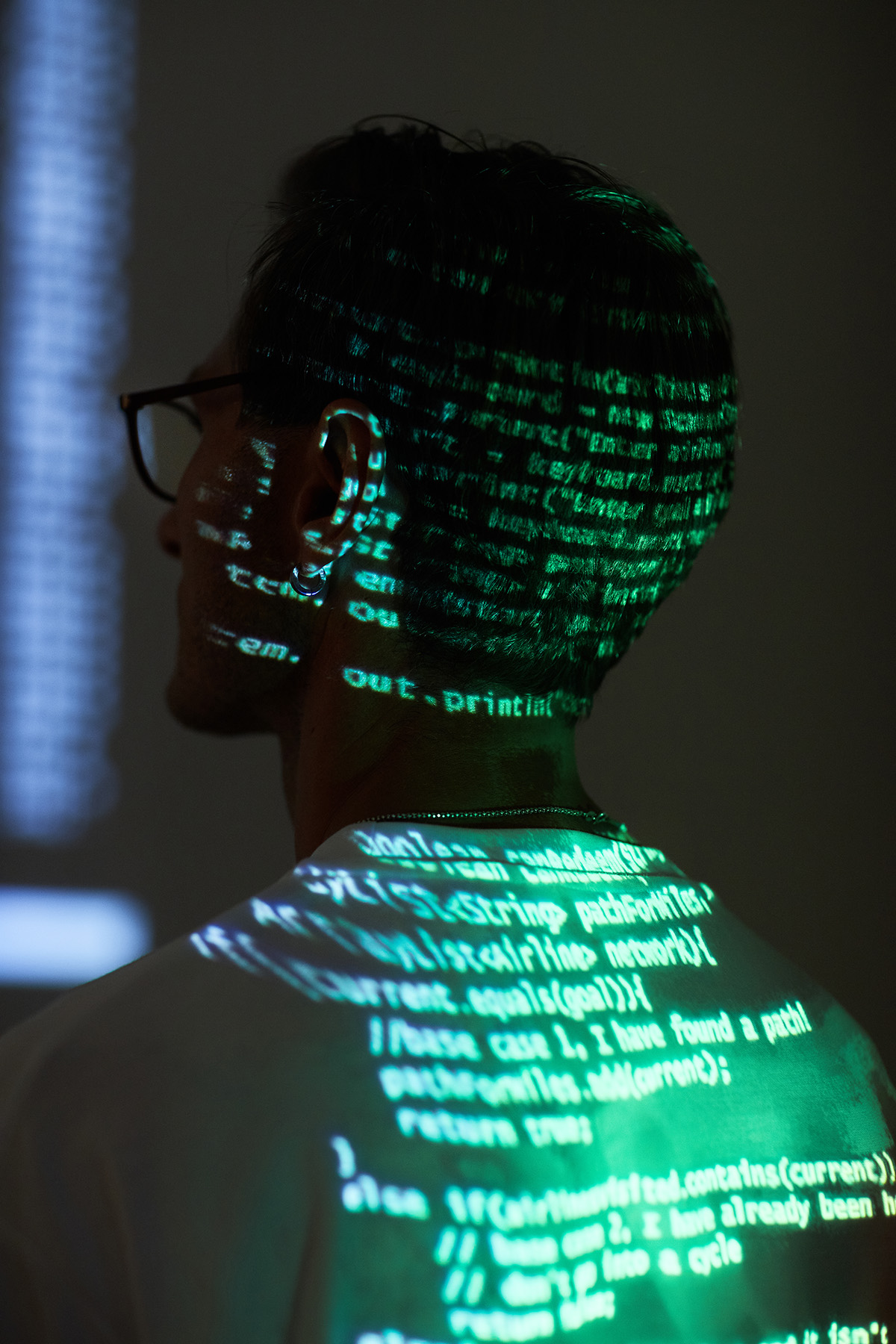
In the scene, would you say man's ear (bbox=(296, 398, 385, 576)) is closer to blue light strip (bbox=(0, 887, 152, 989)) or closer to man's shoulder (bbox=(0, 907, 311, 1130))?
man's shoulder (bbox=(0, 907, 311, 1130))

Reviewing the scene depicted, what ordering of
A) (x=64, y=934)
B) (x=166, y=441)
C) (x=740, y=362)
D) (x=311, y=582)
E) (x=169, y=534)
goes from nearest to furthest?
(x=311, y=582), (x=169, y=534), (x=166, y=441), (x=64, y=934), (x=740, y=362)

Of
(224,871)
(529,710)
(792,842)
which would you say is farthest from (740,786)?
(529,710)

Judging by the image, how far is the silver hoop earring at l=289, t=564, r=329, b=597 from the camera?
0.91 m

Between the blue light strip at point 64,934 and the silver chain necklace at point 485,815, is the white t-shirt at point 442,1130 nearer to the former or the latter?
the silver chain necklace at point 485,815

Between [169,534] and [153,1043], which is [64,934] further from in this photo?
[153,1043]

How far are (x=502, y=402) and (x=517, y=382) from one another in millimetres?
20

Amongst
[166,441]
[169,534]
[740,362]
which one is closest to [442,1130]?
[169,534]

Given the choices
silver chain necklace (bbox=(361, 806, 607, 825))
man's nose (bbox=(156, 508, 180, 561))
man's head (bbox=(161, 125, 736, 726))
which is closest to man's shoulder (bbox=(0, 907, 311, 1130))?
silver chain necklace (bbox=(361, 806, 607, 825))

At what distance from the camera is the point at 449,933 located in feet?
2.30

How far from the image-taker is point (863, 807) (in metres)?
1.86

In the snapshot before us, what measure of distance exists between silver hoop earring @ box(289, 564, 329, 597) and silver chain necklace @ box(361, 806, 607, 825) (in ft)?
0.69

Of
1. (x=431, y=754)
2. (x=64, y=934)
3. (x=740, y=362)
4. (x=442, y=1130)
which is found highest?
(x=740, y=362)

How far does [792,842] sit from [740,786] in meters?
0.14

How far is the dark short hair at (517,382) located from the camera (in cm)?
86
